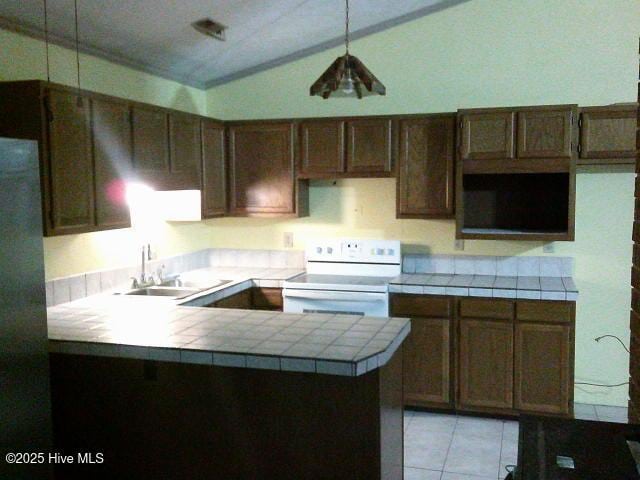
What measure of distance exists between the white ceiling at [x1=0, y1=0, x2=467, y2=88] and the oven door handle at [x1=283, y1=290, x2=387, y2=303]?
1.80m

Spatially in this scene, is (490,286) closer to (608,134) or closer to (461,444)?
(461,444)

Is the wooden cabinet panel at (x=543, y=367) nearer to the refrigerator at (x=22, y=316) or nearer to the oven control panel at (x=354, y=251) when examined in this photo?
the oven control panel at (x=354, y=251)

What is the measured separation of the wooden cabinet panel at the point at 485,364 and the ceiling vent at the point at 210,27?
2.46 metres

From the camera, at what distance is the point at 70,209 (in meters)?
3.05

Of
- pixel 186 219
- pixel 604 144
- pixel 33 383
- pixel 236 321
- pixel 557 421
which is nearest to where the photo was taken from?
pixel 557 421

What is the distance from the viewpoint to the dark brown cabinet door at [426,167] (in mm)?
4254

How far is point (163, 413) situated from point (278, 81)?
10.0 feet

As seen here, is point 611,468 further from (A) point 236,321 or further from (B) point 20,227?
(B) point 20,227

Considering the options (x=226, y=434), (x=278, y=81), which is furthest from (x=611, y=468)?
(x=278, y=81)

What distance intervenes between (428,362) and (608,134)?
1.90 meters

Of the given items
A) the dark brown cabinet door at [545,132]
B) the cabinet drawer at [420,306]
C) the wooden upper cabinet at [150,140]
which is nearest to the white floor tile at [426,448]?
the cabinet drawer at [420,306]

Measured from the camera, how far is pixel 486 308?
13.2ft

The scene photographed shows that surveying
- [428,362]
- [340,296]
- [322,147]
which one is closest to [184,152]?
[322,147]

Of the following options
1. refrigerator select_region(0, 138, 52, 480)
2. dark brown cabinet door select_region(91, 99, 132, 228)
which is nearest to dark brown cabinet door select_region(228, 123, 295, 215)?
dark brown cabinet door select_region(91, 99, 132, 228)
